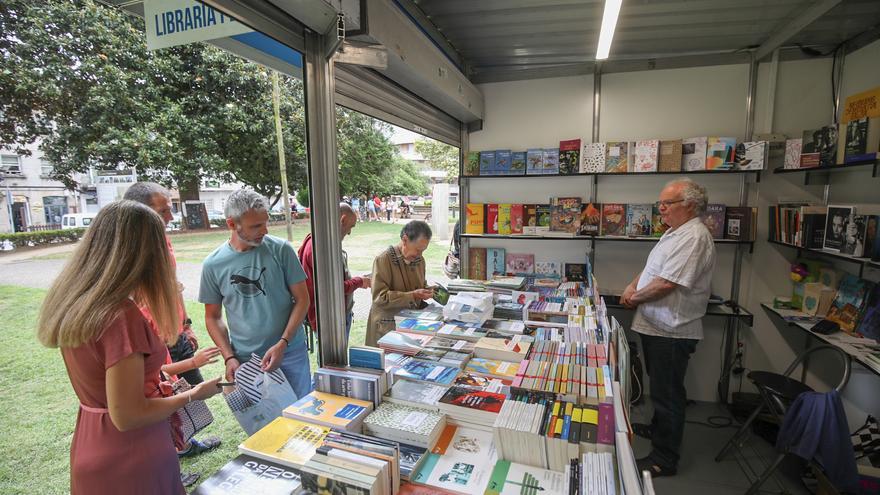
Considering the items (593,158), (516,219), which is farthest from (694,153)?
(516,219)

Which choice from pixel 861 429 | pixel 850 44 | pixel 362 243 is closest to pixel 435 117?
pixel 850 44

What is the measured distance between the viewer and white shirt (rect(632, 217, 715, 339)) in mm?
2594

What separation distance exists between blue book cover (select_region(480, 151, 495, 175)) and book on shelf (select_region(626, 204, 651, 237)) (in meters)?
1.38

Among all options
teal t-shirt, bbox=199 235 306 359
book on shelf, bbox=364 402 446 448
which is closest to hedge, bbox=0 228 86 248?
teal t-shirt, bbox=199 235 306 359

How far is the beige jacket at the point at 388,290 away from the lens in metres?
2.81

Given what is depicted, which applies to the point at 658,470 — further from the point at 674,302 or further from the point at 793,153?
the point at 793,153

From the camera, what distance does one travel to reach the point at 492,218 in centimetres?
418

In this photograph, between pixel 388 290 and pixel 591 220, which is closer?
pixel 388 290

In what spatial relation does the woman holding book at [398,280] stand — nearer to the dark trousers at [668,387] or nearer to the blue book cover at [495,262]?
the blue book cover at [495,262]

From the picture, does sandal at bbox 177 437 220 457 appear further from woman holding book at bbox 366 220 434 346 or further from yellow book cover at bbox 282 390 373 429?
yellow book cover at bbox 282 390 373 429

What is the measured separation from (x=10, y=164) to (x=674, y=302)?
4192 millimetres

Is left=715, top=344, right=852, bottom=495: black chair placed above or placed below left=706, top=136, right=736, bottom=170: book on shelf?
below

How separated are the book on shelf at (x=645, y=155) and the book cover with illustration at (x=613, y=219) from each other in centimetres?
38

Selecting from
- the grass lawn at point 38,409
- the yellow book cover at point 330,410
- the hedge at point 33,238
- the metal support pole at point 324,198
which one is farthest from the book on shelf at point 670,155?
the hedge at point 33,238
